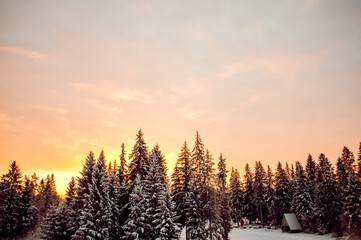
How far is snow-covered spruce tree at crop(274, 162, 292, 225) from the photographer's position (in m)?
68.1

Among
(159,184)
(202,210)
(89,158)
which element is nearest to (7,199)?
(89,158)

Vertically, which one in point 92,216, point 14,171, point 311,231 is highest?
point 14,171

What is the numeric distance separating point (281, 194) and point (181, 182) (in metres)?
42.6

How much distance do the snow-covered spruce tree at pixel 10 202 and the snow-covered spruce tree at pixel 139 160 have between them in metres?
27.0

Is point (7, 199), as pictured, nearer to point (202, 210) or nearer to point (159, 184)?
point (159, 184)

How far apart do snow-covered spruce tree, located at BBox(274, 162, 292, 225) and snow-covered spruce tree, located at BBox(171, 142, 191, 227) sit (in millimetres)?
40447

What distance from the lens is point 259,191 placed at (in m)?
72.5

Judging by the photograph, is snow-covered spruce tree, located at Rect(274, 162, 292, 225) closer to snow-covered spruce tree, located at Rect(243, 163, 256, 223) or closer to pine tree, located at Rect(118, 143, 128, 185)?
snow-covered spruce tree, located at Rect(243, 163, 256, 223)

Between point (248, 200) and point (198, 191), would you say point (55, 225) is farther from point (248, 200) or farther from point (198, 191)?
point (248, 200)

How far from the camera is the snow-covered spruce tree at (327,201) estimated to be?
52.3 meters

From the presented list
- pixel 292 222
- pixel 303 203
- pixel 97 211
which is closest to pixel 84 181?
pixel 97 211

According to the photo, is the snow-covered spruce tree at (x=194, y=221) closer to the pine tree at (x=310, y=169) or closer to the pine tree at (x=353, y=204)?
the pine tree at (x=353, y=204)

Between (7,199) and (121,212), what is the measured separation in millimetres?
27390

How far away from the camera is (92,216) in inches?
1188
